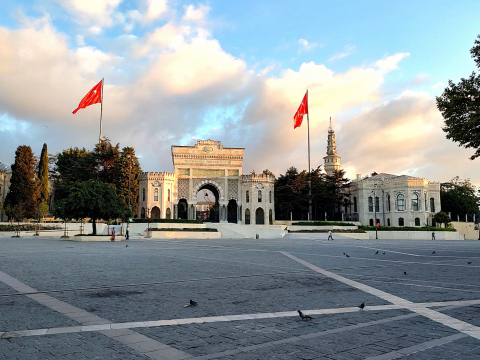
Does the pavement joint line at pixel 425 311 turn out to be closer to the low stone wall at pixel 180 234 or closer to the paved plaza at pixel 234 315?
the paved plaza at pixel 234 315

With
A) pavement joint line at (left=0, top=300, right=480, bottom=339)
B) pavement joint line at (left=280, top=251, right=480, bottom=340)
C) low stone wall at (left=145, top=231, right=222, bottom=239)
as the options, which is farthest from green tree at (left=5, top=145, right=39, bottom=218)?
pavement joint line at (left=0, top=300, right=480, bottom=339)

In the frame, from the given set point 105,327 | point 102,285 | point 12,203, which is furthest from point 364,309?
point 12,203

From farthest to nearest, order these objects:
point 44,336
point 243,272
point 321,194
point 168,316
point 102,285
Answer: point 321,194 < point 243,272 < point 102,285 < point 168,316 < point 44,336

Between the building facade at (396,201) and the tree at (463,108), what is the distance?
43.1 m

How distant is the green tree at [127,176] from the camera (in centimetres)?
4849

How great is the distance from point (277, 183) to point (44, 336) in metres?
55.2

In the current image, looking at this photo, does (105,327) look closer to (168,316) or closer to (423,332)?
(168,316)

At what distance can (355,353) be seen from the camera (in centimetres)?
438

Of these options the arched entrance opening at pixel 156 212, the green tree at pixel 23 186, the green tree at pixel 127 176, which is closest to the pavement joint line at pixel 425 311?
the green tree at pixel 23 186

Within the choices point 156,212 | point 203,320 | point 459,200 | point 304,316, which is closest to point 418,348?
point 304,316

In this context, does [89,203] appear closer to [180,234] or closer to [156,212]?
[180,234]

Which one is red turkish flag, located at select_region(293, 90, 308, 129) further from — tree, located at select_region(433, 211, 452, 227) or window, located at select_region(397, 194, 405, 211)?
tree, located at select_region(433, 211, 452, 227)

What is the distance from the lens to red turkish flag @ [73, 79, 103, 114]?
47.2 metres

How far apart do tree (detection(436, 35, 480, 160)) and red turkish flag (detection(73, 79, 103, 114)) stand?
40532 mm
